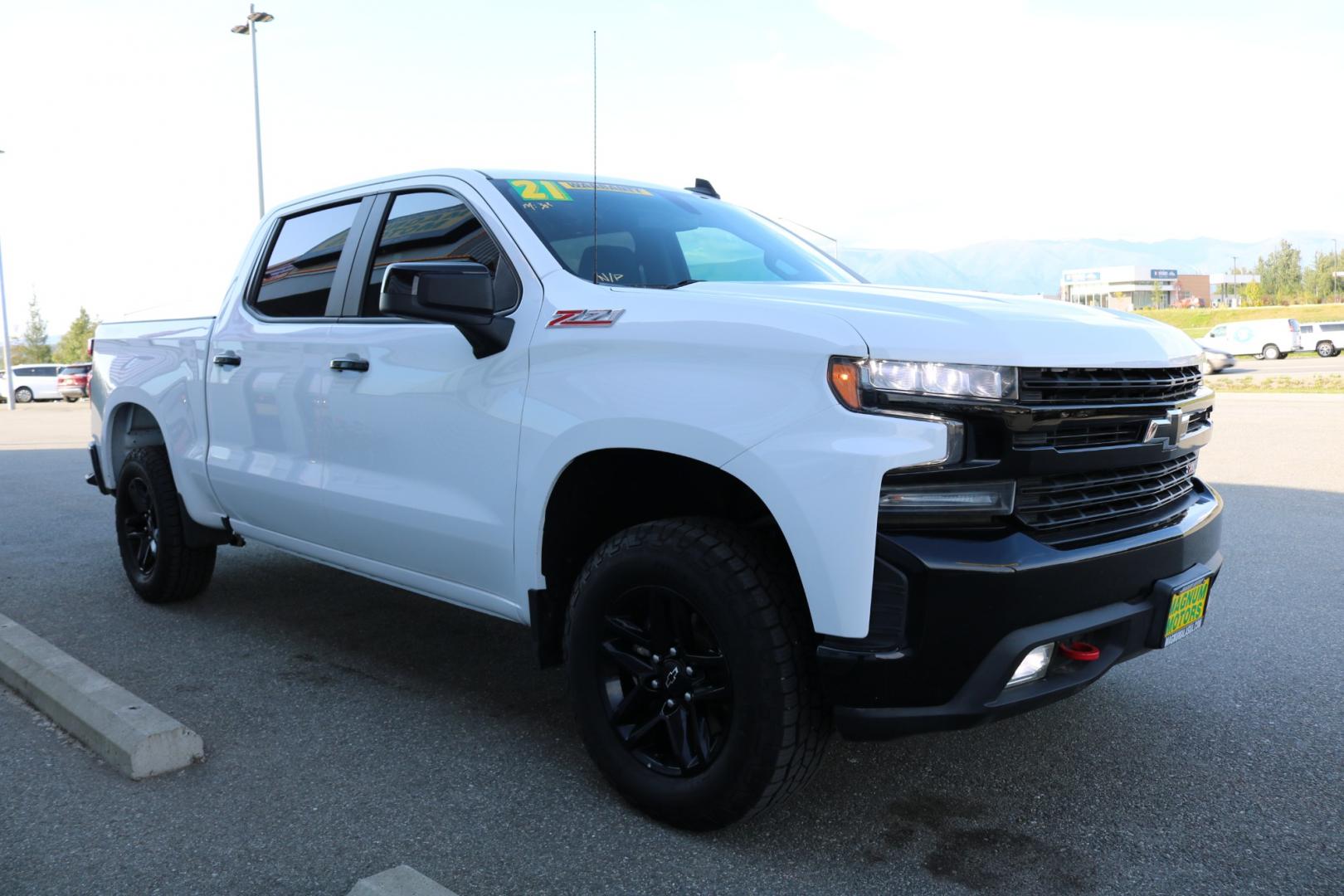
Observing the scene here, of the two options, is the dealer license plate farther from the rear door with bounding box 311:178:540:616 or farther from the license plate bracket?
the rear door with bounding box 311:178:540:616

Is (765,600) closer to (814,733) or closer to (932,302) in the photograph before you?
(814,733)

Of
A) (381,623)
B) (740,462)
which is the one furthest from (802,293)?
(381,623)

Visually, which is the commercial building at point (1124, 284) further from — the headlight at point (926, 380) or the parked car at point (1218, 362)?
the headlight at point (926, 380)

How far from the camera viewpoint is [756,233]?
418 centimetres

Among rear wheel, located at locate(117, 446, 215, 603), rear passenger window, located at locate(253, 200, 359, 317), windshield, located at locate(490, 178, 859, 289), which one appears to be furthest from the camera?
rear wheel, located at locate(117, 446, 215, 603)

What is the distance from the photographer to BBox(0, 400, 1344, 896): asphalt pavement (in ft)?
9.03

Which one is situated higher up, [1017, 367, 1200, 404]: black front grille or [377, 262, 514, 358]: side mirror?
[377, 262, 514, 358]: side mirror

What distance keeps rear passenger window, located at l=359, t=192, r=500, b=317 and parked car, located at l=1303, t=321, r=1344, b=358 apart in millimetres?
41913

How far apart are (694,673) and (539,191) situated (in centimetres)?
175

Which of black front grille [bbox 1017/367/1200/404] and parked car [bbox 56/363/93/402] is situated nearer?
black front grille [bbox 1017/367/1200/404]

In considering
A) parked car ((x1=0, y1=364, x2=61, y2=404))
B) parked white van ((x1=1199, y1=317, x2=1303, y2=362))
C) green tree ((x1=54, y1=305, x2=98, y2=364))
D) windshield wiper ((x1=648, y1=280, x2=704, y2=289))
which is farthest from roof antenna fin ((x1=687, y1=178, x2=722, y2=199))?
green tree ((x1=54, y1=305, x2=98, y2=364))

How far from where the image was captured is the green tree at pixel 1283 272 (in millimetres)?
111812

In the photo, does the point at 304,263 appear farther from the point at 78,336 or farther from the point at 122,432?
the point at 78,336

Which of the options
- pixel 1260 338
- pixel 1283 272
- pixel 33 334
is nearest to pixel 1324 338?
pixel 1260 338
